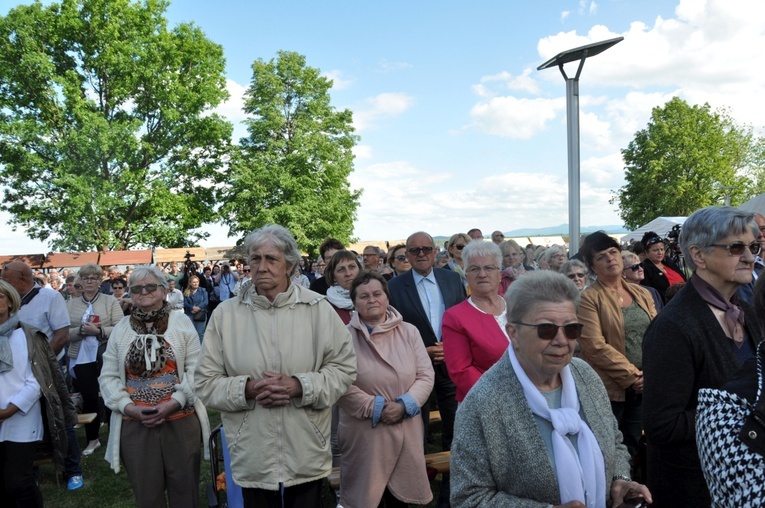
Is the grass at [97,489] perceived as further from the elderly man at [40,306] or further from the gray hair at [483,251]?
the gray hair at [483,251]

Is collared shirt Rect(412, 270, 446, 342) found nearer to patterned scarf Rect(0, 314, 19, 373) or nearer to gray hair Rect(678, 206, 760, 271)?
gray hair Rect(678, 206, 760, 271)

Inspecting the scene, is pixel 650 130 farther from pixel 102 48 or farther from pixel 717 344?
pixel 717 344

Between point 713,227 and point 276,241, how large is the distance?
2286 mm

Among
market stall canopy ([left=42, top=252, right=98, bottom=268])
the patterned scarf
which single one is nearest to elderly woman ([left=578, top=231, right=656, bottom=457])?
the patterned scarf

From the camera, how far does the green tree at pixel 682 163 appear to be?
34594 mm

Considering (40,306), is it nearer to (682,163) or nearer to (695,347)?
(695,347)

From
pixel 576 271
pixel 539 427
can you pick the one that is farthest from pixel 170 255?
pixel 539 427

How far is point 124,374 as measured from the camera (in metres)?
3.74

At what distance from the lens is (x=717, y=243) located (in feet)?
7.99

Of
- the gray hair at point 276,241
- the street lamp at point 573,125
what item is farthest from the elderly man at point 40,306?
the street lamp at point 573,125

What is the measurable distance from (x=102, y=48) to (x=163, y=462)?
22.6 metres

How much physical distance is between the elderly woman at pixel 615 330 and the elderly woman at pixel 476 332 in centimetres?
66

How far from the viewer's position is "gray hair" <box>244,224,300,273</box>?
3.25 m

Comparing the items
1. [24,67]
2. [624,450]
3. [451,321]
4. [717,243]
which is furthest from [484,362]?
[24,67]
